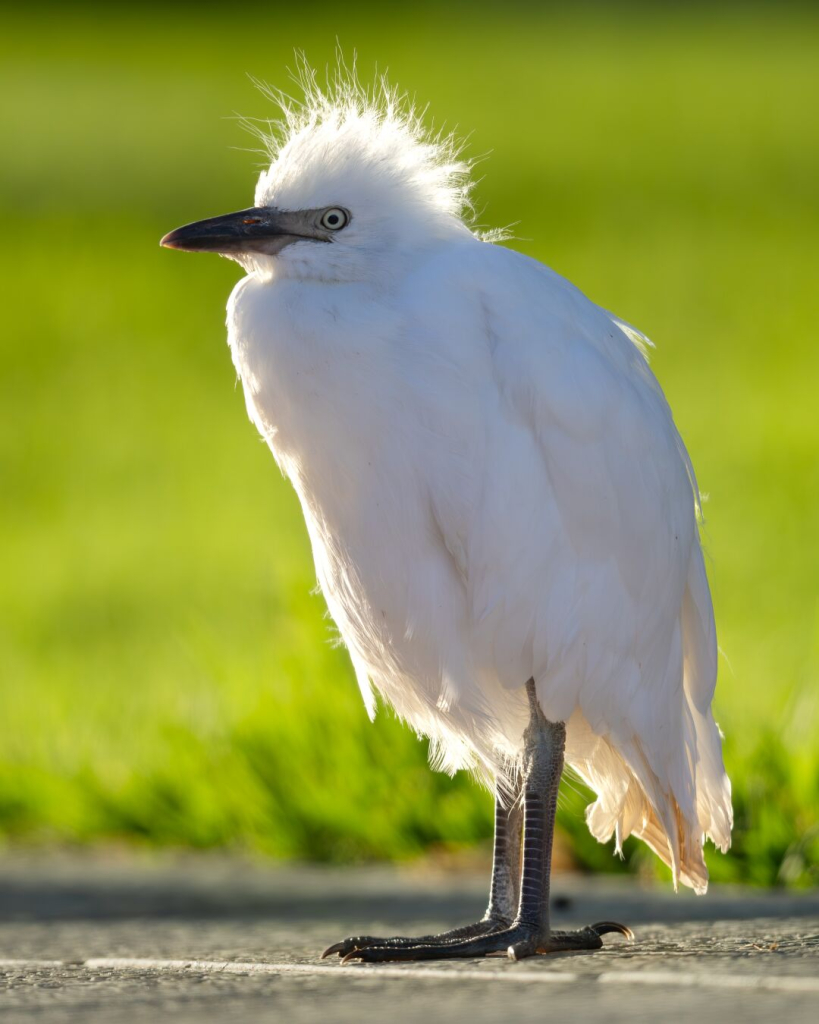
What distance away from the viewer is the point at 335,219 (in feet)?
11.2

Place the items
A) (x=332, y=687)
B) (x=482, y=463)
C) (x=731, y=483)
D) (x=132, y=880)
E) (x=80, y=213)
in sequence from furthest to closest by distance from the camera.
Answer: (x=80, y=213)
(x=731, y=483)
(x=332, y=687)
(x=132, y=880)
(x=482, y=463)

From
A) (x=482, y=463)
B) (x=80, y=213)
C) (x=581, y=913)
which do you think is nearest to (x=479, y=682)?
(x=482, y=463)

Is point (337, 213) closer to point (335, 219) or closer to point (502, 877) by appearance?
point (335, 219)

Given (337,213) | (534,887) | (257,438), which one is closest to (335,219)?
(337,213)

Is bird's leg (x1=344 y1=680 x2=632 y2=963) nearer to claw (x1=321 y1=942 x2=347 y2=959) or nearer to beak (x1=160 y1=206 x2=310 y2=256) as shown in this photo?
claw (x1=321 y1=942 x2=347 y2=959)

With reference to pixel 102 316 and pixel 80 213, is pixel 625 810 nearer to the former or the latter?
pixel 102 316

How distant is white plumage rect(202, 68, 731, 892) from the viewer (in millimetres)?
3297

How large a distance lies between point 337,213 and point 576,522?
84 cm

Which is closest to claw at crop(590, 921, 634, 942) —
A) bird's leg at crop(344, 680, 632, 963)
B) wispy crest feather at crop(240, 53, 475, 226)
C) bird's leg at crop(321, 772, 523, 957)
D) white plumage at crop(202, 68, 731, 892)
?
bird's leg at crop(344, 680, 632, 963)

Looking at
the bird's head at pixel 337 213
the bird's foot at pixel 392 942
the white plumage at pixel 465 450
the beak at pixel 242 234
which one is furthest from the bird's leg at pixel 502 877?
the beak at pixel 242 234

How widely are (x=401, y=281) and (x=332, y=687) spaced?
2792 mm

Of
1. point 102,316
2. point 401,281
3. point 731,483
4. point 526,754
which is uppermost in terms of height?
point 102,316

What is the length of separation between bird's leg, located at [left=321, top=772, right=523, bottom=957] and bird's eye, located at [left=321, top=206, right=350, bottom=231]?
1.35m

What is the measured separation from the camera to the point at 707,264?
15156 mm
